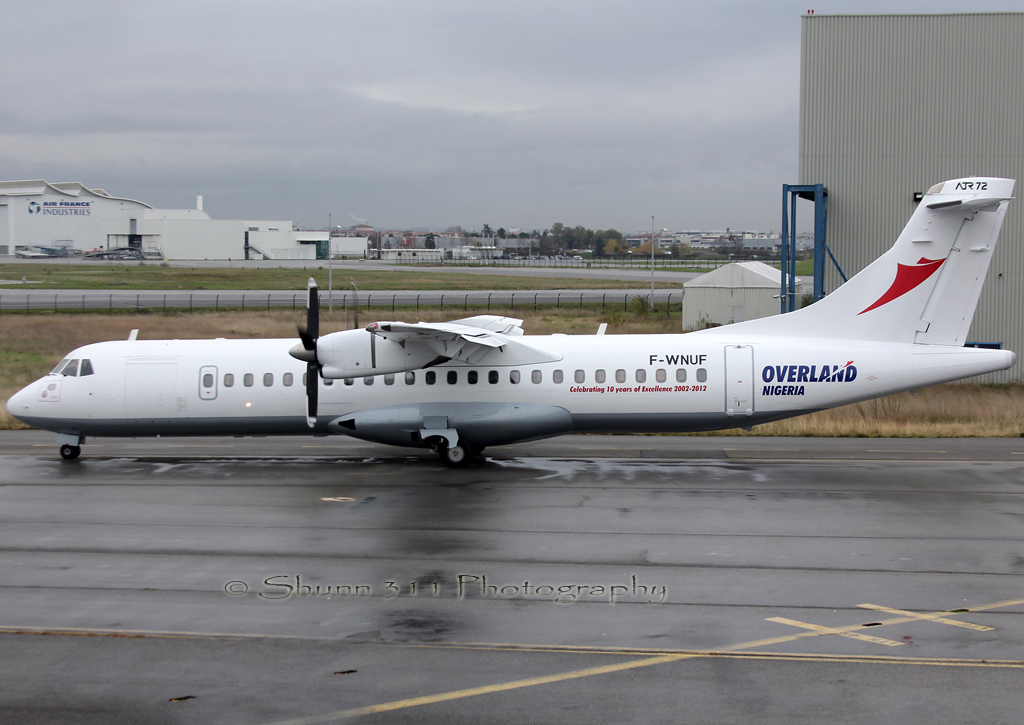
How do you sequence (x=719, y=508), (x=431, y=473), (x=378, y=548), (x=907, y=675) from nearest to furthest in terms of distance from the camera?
(x=907, y=675) → (x=378, y=548) → (x=719, y=508) → (x=431, y=473)

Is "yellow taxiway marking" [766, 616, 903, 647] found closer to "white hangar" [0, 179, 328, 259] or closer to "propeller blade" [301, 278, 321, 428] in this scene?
"propeller blade" [301, 278, 321, 428]

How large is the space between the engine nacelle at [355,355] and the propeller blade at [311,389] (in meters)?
0.31

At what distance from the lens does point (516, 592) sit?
12.2 metres

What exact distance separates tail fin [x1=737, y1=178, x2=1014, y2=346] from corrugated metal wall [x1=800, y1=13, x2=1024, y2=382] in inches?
655

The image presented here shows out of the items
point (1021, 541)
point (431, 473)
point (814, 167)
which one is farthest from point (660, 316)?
point (1021, 541)

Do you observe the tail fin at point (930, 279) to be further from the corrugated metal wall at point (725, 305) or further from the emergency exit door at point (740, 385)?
the corrugated metal wall at point (725, 305)

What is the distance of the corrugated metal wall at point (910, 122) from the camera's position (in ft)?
113

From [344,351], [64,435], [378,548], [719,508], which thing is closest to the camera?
[378,548]

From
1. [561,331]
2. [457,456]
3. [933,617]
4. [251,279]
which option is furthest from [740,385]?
[251,279]

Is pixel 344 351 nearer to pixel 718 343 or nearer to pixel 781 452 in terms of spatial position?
pixel 718 343

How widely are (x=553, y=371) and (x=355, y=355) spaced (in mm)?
4672

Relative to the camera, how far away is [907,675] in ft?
31.3

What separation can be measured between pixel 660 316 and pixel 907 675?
48.3 meters

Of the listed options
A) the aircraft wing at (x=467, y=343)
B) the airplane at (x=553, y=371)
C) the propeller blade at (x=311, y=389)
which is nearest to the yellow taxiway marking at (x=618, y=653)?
the propeller blade at (x=311, y=389)
